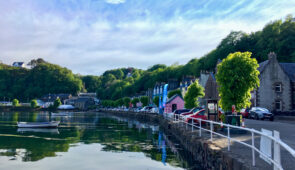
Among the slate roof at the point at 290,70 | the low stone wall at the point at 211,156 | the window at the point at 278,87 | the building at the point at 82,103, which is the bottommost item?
the building at the point at 82,103

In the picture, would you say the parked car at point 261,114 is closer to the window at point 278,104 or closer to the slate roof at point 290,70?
the window at point 278,104

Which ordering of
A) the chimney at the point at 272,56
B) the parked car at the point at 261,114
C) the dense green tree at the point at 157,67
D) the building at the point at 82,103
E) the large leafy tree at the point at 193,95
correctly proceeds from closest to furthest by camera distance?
the parked car at the point at 261,114 → the large leafy tree at the point at 193,95 → the chimney at the point at 272,56 → the dense green tree at the point at 157,67 → the building at the point at 82,103

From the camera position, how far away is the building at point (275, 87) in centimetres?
4894

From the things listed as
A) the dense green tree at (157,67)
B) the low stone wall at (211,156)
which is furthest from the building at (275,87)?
the dense green tree at (157,67)

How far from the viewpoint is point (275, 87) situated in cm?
4938

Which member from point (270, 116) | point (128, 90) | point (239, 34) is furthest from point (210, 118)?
point (128, 90)

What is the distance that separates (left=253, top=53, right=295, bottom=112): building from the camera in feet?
161

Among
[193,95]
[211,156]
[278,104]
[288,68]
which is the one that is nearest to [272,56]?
[288,68]

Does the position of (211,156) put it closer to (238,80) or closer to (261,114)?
(238,80)

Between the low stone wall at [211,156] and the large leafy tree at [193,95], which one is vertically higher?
the large leafy tree at [193,95]

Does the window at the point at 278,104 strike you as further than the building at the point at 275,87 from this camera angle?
Yes

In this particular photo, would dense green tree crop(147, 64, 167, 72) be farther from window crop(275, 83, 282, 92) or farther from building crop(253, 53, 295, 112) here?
window crop(275, 83, 282, 92)

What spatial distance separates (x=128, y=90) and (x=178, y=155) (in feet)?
452

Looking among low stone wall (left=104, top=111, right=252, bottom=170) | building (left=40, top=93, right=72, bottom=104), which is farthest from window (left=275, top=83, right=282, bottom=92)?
building (left=40, top=93, right=72, bottom=104)
